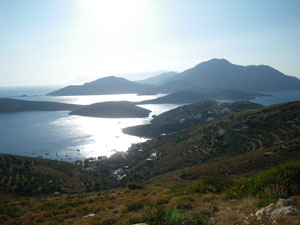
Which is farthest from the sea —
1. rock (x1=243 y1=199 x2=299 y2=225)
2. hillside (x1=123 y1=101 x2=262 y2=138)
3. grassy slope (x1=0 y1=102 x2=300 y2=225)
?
rock (x1=243 y1=199 x2=299 y2=225)

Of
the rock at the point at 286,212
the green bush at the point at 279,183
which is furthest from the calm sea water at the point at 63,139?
the rock at the point at 286,212

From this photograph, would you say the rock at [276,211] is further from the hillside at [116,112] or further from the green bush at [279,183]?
the hillside at [116,112]

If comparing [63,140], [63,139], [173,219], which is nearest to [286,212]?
[173,219]

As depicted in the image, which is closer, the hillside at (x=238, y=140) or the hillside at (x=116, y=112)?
the hillside at (x=238, y=140)

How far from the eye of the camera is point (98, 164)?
217ft

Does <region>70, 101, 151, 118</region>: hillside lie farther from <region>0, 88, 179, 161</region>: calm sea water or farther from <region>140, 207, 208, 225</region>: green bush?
<region>140, 207, 208, 225</region>: green bush

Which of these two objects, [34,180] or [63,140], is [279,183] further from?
[63,140]

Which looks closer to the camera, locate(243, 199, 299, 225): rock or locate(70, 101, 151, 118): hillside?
locate(243, 199, 299, 225): rock

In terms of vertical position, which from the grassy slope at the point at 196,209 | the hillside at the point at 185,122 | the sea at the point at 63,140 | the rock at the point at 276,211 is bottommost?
the sea at the point at 63,140

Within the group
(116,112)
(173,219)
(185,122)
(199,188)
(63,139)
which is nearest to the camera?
(173,219)

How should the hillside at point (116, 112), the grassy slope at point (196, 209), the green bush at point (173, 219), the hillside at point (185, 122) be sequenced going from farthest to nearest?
the hillside at point (116, 112)
the hillside at point (185, 122)
the grassy slope at point (196, 209)
the green bush at point (173, 219)

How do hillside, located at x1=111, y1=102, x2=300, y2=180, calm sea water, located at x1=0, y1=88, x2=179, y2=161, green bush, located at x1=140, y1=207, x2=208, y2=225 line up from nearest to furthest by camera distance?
1. green bush, located at x1=140, y1=207, x2=208, y2=225
2. hillside, located at x1=111, y1=102, x2=300, y2=180
3. calm sea water, located at x1=0, y1=88, x2=179, y2=161

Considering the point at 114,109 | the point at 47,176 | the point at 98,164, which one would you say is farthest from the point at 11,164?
the point at 114,109

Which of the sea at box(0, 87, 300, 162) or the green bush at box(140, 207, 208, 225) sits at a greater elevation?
the green bush at box(140, 207, 208, 225)
